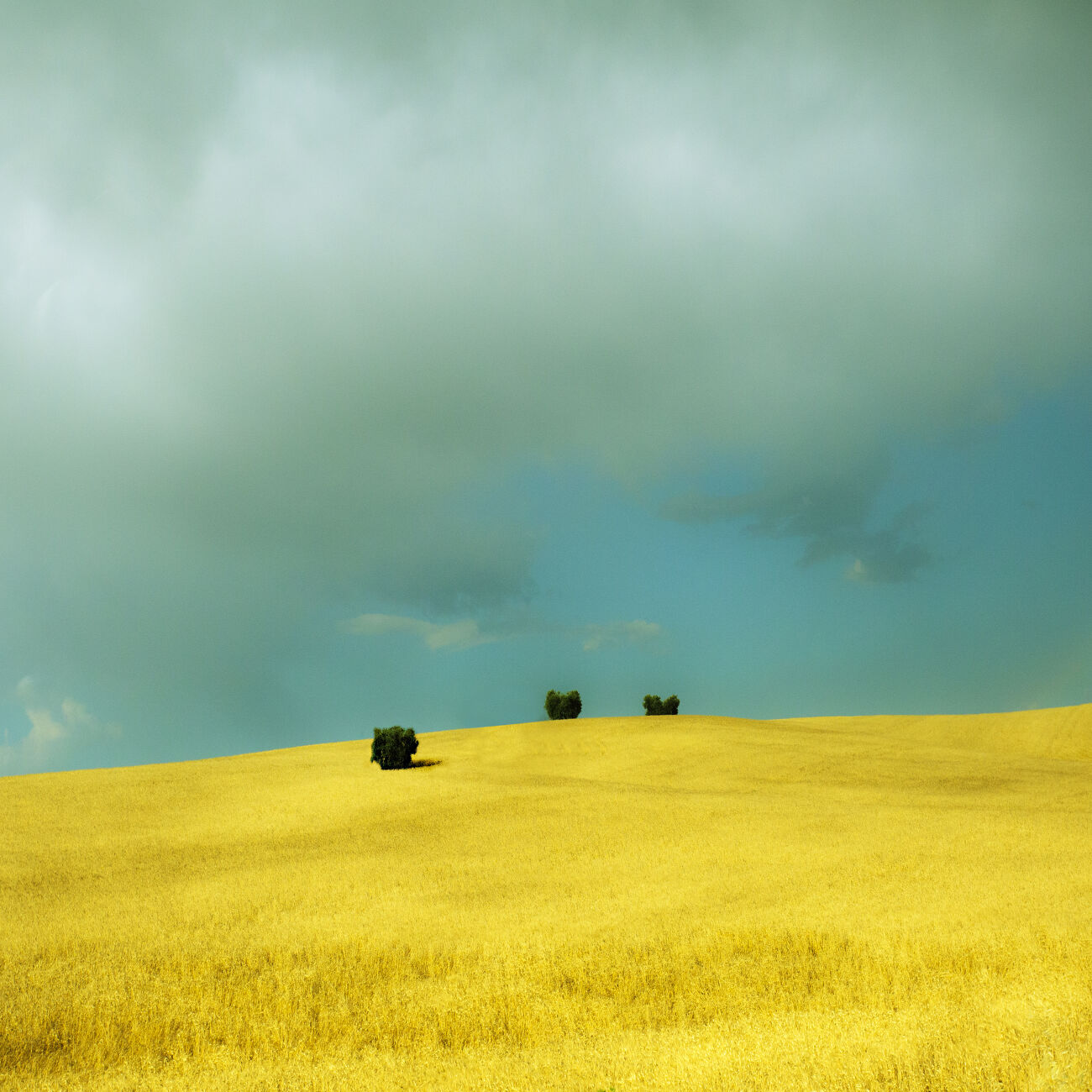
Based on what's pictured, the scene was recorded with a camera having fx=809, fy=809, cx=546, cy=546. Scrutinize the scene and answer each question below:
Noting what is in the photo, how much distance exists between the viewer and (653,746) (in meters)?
35.5

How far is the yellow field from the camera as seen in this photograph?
9.79m

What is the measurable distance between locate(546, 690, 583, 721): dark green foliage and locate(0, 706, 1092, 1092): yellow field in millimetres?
21054

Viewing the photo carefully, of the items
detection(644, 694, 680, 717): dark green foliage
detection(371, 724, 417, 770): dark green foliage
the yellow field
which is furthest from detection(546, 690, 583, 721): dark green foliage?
the yellow field

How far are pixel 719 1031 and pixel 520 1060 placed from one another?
255 centimetres

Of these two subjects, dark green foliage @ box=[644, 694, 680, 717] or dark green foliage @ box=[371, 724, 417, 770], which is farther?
dark green foliage @ box=[644, 694, 680, 717]

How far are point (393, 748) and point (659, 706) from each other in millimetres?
20206

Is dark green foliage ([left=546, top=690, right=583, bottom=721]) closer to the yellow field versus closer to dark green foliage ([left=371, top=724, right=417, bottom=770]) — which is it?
dark green foliage ([left=371, top=724, right=417, bottom=770])

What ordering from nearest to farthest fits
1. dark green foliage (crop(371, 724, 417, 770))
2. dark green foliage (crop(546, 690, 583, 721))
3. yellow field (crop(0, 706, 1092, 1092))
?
yellow field (crop(0, 706, 1092, 1092))
dark green foliage (crop(371, 724, 417, 770))
dark green foliage (crop(546, 690, 583, 721))

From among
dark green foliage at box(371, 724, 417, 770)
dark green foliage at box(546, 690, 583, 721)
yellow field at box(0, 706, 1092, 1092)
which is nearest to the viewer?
yellow field at box(0, 706, 1092, 1092)

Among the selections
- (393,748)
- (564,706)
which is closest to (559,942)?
(393,748)

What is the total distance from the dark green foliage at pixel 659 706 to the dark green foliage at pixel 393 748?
62.0ft

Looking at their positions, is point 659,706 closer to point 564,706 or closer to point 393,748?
point 564,706

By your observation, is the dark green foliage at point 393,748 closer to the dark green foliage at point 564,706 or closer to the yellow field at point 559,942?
the yellow field at point 559,942

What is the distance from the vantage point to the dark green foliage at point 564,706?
153 ft
